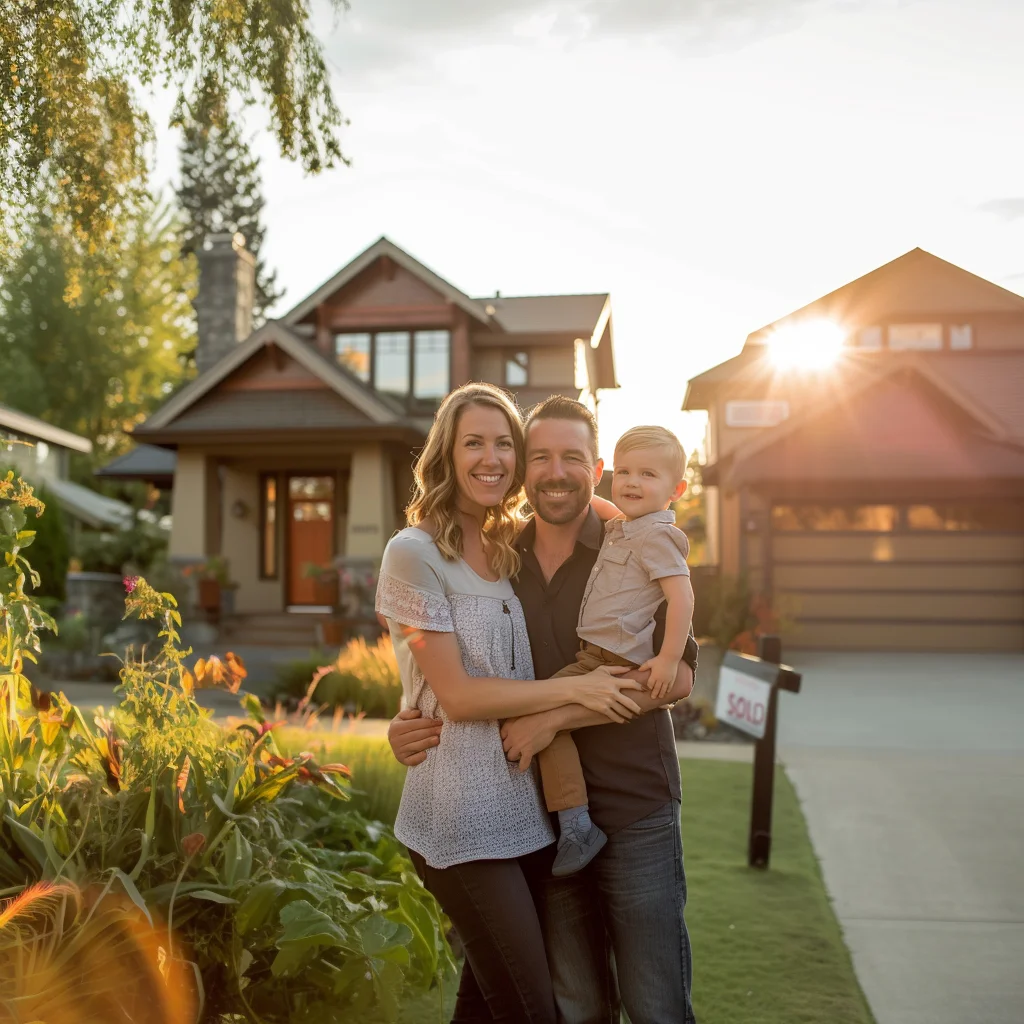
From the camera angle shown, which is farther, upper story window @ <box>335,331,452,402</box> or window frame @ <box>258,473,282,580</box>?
upper story window @ <box>335,331,452,402</box>

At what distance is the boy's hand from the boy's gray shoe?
0.38 metres

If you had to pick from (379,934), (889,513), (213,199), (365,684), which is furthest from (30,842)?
(213,199)

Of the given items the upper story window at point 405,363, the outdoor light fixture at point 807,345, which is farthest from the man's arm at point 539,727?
the upper story window at point 405,363

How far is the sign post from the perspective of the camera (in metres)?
5.66

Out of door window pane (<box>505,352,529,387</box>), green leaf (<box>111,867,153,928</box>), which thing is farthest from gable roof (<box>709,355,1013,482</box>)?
green leaf (<box>111,867,153,928</box>)

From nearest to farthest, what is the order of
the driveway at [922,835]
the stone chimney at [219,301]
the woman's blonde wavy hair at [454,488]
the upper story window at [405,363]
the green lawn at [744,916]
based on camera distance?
the woman's blonde wavy hair at [454,488] → the green lawn at [744,916] → the driveway at [922,835] → the upper story window at [405,363] → the stone chimney at [219,301]

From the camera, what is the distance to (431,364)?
69.5ft

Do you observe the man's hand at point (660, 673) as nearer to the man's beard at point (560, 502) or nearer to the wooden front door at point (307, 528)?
the man's beard at point (560, 502)

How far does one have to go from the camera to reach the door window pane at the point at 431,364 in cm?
2112

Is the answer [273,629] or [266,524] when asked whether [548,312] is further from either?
[273,629]

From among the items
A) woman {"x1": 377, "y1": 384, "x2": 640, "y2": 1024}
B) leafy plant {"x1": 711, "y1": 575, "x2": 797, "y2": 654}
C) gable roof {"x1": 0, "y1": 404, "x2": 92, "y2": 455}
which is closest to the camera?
woman {"x1": 377, "y1": 384, "x2": 640, "y2": 1024}

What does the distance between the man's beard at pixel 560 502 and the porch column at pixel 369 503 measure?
50.3 feet

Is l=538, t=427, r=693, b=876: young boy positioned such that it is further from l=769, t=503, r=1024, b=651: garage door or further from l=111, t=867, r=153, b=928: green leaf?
l=769, t=503, r=1024, b=651: garage door

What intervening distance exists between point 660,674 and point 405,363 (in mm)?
19014
